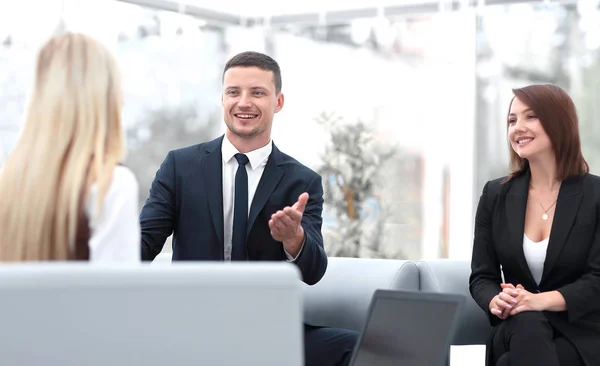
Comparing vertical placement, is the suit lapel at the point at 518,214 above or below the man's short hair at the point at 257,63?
below

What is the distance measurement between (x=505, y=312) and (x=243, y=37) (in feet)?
12.6

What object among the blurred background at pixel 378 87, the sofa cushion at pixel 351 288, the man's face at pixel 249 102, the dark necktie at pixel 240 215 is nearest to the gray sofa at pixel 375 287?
the sofa cushion at pixel 351 288

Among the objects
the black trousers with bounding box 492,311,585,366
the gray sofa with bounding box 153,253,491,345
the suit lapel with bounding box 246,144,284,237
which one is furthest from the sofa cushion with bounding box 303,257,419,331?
the suit lapel with bounding box 246,144,284,237

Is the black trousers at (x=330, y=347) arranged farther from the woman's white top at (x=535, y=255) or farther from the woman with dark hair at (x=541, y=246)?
the woman's white top at (x=535, y=255)

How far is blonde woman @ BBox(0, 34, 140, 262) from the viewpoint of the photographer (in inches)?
62.6

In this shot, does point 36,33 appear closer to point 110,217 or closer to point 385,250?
point 385,250

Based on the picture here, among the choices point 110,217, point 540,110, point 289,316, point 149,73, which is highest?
point 149,73

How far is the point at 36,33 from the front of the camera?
15.8 ft

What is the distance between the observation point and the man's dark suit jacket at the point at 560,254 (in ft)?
9.53

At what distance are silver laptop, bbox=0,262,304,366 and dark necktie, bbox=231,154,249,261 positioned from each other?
153 cm

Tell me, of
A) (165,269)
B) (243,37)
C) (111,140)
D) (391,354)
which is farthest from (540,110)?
(243,37)

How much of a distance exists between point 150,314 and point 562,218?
2066 millimetres

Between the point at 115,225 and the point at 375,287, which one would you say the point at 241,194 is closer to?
the point at 375,287

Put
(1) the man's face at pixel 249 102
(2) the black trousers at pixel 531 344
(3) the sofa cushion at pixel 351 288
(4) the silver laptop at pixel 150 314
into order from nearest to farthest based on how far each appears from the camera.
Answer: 1. (4) the silver laptop at pixel 150 314
2. (2) the black trousers at pixel 531 344
3. (1) the man's face at pixel 249 102
4. (3) the sofa cushion at pixel 351 288
